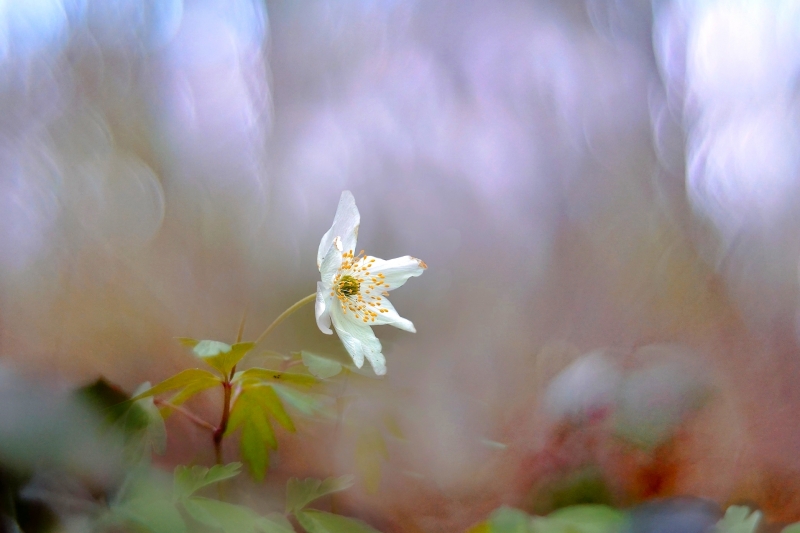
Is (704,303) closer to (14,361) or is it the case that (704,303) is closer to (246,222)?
(246,222)

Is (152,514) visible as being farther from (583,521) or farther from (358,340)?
(583,521)

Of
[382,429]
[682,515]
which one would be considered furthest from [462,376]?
[682,515]

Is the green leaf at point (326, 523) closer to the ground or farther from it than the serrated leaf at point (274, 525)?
closer to the ground

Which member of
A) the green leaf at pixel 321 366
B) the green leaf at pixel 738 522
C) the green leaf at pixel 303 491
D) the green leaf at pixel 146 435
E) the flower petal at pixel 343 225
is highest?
the flower petal at pixel 343 225

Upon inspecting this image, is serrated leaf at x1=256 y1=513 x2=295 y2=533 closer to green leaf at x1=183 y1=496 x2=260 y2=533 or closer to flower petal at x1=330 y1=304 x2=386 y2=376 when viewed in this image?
green leaf at x1=183 y1=496 x2=260 y2=533

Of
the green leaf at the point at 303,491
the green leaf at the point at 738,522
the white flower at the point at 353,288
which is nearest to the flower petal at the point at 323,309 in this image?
the white flower at the point at 353,288

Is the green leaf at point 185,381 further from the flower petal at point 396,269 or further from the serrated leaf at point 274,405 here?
the flower petal at point 396,269

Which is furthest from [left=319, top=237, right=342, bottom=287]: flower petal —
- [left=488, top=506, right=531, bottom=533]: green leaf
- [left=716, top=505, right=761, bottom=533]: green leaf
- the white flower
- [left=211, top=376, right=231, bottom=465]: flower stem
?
[left=716, top=505, right=761, bottom=533]: green leaf
